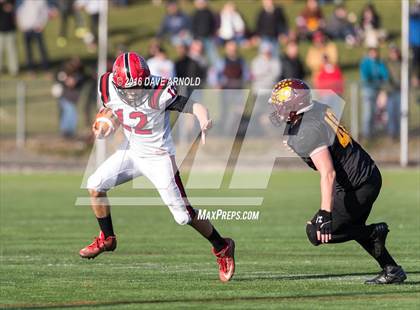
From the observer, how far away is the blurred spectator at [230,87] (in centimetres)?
2295

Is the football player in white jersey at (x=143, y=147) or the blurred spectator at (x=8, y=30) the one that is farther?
the blurred spectator at (x=8, y=30)

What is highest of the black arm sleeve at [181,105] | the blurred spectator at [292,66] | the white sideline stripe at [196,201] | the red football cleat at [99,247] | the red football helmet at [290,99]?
the red football helmet at [290,99]

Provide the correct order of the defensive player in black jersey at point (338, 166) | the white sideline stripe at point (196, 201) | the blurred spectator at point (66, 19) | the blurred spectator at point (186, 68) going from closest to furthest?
the defensive player in black jersey at point (338, 166) → the white sideline stripe at point (196, 201) → the blurred spectator at point (186, 68) → the blurred spectator at point (66, 19)

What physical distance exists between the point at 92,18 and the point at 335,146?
20824 mm

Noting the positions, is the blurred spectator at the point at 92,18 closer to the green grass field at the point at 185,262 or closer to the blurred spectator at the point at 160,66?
the blurred spectator at the point at 160,66

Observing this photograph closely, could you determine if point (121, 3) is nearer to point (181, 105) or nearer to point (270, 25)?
point (270, 25)

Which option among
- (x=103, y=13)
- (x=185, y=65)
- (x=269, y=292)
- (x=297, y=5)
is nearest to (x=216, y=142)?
(x=185, y=65)

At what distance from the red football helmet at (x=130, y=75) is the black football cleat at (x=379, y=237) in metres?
2.31

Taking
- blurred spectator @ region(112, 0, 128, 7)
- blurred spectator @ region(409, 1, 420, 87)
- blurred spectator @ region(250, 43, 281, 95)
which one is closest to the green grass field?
blurred spectator @ region(250, 43, 281, 95)

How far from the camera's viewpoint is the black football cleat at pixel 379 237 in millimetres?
9102

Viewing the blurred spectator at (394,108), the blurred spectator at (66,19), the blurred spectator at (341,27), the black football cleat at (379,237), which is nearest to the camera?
the black football cleat at (379,237)

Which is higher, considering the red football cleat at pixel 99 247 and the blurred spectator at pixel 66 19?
the red football cleat at pixel 99 247

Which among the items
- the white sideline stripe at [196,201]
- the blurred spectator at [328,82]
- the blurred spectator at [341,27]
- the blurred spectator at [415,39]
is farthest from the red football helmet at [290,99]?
the blurred spectator at [341,27]

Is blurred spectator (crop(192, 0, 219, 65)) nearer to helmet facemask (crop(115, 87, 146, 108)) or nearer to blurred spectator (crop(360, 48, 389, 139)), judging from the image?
blurred spectator (crop(360, 48, 389, 139))
